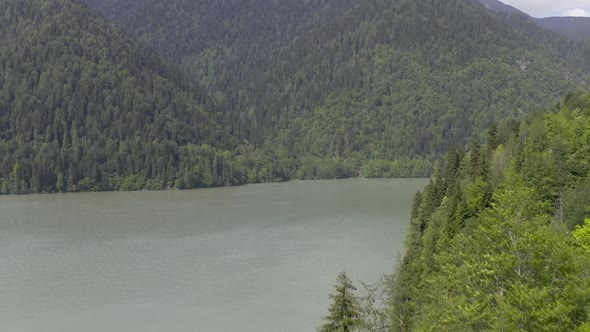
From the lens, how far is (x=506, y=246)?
17.9 metres

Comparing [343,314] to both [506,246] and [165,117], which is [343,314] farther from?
[165,117]

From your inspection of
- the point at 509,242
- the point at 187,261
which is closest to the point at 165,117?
the point at 187,261

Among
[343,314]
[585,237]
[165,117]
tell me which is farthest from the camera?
[165,117]

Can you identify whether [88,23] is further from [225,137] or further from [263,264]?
[263,264]

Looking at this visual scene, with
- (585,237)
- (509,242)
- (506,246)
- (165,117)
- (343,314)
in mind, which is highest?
(165,117)

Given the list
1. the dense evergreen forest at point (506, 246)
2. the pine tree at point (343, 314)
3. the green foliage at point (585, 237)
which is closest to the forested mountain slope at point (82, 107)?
the dense evergreen forest at point (506, 246)

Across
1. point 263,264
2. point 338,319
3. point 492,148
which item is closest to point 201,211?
point 263,264

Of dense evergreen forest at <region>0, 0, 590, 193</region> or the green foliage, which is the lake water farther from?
dense evergreen forest at <region>0, 0, 590, 193</region>

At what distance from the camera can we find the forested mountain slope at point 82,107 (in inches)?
4963

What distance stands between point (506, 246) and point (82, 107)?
138961 mm

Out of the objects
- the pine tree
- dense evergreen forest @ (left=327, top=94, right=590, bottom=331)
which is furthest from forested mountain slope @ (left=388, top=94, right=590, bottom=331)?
the pine tree

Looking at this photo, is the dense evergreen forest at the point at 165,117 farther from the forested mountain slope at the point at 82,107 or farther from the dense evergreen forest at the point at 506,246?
the dense evergreen forest at the point at 506,246

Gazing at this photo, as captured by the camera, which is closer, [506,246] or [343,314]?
[506,246]

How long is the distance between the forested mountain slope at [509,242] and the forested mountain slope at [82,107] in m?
87.2
